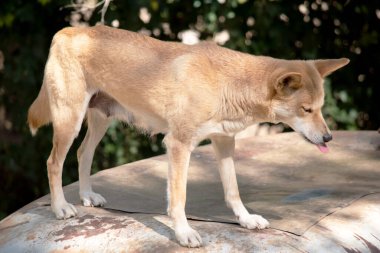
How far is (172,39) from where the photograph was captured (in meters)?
7.66

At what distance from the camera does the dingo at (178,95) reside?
410cm

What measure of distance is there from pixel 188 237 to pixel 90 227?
0.68m

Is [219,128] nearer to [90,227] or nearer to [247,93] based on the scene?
[247,93]

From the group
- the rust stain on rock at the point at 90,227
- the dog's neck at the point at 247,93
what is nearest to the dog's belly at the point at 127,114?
the dog's neck at the point at 247,93

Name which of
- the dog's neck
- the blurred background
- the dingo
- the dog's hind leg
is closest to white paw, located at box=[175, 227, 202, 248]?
the dingo

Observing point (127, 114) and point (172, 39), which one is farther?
point (172, 39)

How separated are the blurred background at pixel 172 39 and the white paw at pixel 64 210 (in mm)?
2620

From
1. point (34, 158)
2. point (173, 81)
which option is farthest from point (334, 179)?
point (34, 158)

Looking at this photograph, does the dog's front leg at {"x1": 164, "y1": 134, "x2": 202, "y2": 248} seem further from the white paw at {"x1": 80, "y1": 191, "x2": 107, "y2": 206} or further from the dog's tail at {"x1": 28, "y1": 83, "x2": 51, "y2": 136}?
the dog's tail at {"x1": 28, "y1": 83, "x2": 51, "y2": 136}

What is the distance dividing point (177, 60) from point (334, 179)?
171 cm

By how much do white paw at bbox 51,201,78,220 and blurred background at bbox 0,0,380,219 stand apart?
2.62 meters

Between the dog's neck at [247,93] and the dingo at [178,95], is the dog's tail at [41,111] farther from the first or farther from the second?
the dog's neck at [247,93]

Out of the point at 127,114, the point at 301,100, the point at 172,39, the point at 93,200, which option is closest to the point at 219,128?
the point at 301,100

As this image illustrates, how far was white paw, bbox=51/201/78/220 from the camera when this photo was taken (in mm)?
4602
